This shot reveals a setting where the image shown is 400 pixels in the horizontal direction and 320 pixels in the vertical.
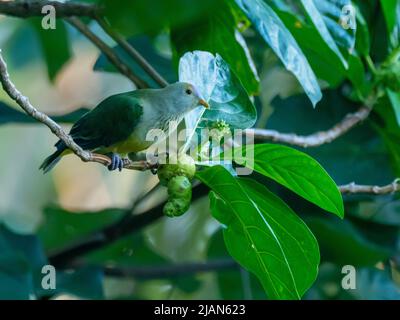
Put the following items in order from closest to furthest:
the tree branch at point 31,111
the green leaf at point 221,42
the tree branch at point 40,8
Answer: the tree branch at point 31,111 < the tree branch at point 40,8 < the green leaf at point 221,42

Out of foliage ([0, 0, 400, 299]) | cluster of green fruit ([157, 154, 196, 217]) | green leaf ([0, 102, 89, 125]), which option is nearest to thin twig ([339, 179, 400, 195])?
foliage ([0, 0, 400, 299])

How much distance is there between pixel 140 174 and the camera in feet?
9.54

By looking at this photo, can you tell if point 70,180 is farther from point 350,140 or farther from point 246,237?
point 246,237

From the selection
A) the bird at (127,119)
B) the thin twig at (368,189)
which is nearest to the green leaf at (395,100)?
the thin twig at (368,189)

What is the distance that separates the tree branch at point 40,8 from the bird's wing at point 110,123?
0.57 feet

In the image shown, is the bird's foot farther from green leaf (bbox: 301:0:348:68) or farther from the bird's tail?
green leaf (bbox: 301:0:348:68)

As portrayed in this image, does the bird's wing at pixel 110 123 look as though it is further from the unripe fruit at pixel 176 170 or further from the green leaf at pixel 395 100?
the green leaf at pixel 395 100

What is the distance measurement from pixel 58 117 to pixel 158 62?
0.35m

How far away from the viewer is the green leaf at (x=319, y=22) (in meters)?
1.32

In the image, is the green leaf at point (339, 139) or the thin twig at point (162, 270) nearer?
the green leaf at point (339, 139)

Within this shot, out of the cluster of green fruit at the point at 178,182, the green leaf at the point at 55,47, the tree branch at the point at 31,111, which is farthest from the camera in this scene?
the green leaf at the point at 55,47

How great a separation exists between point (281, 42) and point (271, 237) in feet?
1.18

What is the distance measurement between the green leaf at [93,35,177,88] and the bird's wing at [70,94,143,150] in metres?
0.35
